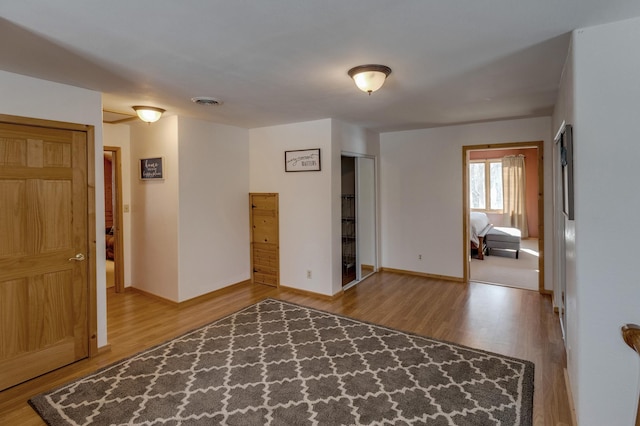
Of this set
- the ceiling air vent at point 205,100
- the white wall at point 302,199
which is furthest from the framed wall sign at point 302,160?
the ceiling air vent at point 205,100

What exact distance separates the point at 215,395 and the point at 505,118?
15.5 feet

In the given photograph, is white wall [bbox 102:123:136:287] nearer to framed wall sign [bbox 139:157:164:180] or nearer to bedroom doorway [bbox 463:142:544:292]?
framed wall sign [bbox 139:157:164:180]

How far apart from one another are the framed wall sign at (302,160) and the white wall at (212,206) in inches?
7.3

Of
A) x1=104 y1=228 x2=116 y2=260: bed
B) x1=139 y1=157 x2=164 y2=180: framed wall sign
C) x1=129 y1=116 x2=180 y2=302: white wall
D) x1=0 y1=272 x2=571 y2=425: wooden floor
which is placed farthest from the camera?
x1=104 y1=228 x2=116 y2=260: bed

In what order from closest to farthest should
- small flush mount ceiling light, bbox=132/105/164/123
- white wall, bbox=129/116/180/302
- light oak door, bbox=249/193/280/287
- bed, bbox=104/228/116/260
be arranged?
small flush mount ceiling light, bbox=132/105/164/123, white wall, bbox=129/116/180/302, light oak door, bbox=249/193/280/287, bed, bbox=104/228/116/260

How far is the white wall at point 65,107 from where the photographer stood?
2611mm

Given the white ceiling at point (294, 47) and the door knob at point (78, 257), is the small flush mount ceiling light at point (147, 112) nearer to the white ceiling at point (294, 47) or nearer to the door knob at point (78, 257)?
the white ceiling at point (294, 47)

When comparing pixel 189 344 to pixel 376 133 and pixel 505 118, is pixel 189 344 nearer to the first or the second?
pixel 376 133

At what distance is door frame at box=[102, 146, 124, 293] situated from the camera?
4.86 metres

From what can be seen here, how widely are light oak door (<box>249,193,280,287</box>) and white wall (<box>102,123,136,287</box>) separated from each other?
5.78 ft

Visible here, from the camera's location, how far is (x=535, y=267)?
603 cm

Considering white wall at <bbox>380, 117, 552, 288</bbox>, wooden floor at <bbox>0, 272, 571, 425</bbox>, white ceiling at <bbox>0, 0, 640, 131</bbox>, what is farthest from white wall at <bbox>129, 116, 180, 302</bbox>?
white wall at <bbox>380, 117, 552, 288</bbox>

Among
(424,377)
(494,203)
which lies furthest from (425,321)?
(494,203)

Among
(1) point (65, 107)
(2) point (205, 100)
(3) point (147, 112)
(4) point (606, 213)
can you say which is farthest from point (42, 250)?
(4) point (606, 213)
